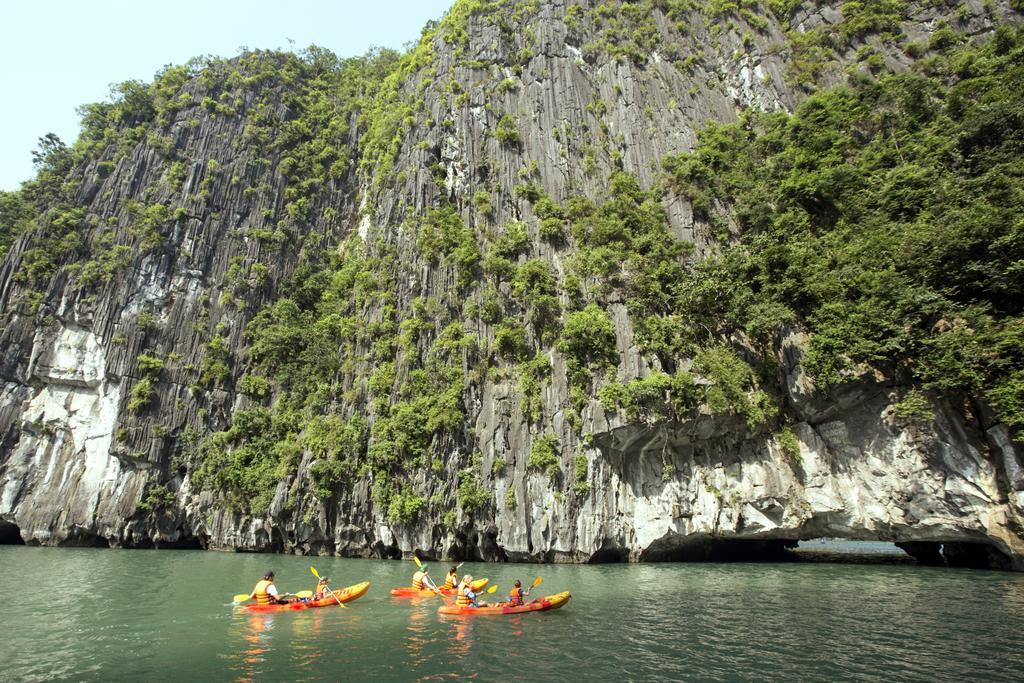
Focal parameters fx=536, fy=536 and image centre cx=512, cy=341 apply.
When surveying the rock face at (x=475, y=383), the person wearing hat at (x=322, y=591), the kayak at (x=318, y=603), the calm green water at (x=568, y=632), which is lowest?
the calm green water at (x=568, y=632)

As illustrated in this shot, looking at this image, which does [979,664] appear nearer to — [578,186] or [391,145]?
[578,186]

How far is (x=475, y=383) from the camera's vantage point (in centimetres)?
2895

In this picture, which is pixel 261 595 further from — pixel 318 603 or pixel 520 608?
pixel 520 608

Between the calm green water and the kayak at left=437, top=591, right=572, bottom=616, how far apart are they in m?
0.24

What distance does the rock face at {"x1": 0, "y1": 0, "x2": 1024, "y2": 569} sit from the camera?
21906mm

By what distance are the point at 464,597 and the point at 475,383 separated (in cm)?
1476

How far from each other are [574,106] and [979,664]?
36650mm

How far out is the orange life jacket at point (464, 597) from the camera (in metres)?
15.0

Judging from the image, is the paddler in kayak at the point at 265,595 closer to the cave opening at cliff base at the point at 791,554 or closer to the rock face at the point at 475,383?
the rock face at the point at 475,383

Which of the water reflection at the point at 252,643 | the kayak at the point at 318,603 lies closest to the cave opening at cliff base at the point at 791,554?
the kayak at the point at 318,603


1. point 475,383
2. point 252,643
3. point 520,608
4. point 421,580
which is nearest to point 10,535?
point 475,383

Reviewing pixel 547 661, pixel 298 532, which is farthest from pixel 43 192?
pixel 547 661

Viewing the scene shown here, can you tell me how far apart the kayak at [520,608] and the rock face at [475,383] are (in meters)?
9.69

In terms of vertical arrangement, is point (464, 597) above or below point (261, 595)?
below
